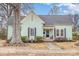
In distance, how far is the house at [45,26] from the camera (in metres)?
2.82

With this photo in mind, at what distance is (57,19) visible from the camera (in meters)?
2.85

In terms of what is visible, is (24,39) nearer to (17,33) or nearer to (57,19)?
(17,33)

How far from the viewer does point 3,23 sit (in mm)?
2838

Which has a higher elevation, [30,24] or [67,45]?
[30,24]

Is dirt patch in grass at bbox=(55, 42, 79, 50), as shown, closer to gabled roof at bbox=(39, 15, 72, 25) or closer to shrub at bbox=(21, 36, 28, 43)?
gabled roof at bbox=(39, 15, 72, 25)

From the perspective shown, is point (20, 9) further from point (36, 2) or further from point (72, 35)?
point (72, 35)

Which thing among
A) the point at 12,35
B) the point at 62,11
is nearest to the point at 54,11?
the point at 62,11

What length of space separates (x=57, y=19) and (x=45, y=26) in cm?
13

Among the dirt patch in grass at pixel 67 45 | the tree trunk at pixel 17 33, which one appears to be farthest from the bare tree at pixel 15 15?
the dirt patch in grass at pixel 67 45

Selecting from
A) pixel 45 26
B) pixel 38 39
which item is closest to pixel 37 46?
pixel 38 39

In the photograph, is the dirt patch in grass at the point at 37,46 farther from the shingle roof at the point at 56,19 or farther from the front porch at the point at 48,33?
the shingle roof at the point at 56,19

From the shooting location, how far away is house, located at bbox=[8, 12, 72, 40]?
9.27ft

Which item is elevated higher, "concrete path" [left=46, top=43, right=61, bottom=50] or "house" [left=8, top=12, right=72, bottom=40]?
"house" [left=8, top=12, right=72, bottom=40]

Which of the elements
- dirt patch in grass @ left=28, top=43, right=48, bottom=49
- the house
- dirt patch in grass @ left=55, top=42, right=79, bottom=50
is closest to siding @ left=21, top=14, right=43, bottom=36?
the house
